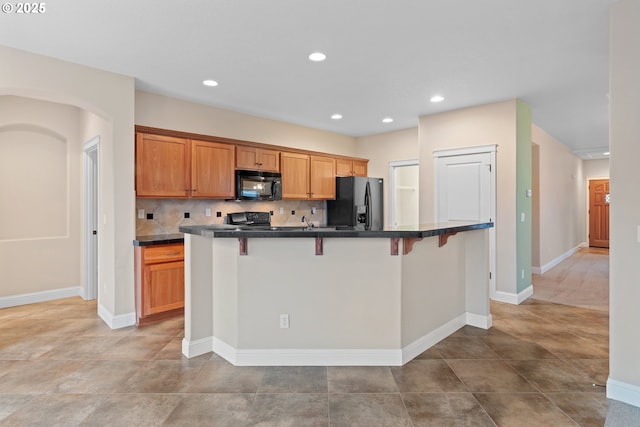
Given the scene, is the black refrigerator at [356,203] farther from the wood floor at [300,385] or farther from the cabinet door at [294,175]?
the wood floor at [300,385]

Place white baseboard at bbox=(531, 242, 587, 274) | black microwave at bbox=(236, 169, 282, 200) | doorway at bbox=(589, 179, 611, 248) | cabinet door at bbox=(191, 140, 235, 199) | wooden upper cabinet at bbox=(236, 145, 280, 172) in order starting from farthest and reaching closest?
doorway at bbox=(589, 179, 611, 248) → white baseboard at bbox=(531, 242, 587, 274) → wooden upper cabinet at bbox=(236, 145, 280, 172) → black microwave at bbox=(236, 169, 282, 200) → cabinet door at bbox=(191, 140, 235, 199)

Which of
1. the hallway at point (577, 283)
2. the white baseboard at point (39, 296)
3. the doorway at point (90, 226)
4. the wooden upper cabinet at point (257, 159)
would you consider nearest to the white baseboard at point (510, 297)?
the hallway at point (577, 283)

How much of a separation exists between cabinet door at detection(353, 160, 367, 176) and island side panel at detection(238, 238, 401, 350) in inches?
167

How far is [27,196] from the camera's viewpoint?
4559 millimetres

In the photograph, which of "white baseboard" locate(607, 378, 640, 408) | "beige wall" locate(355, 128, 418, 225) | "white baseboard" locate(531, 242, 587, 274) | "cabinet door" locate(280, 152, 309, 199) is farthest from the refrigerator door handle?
"white baseboard" locate(607, 378, 640, 408)

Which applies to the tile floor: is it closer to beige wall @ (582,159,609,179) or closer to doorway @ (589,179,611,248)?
doorway @ (589,179,611,248)

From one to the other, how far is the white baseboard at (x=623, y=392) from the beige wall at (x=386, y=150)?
4550 millimetres

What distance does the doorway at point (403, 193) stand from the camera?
21.7ft

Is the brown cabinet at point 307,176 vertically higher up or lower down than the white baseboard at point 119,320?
higher up

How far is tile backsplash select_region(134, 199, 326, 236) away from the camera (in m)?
4.34

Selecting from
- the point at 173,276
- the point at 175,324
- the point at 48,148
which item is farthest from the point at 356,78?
the point at 48,148

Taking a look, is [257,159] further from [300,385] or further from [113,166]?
[300,385]

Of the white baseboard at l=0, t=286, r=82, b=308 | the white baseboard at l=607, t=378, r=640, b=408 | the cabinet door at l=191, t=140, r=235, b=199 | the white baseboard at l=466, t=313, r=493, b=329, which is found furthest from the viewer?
the cabinet door at l=191, t=140, r=235, b=199

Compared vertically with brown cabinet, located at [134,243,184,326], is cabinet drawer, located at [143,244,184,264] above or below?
above
